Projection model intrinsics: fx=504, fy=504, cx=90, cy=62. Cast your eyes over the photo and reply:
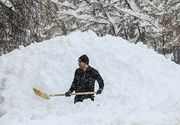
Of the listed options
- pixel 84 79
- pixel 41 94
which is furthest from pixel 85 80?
pixel 41 94

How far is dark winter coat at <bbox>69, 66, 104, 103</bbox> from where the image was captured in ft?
34.1

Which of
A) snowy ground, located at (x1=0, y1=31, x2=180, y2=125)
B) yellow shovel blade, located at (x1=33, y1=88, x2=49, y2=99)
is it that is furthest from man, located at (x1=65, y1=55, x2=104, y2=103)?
yellow shovel blade, located at (x1=33, y1=88, x2=49, y2=99)

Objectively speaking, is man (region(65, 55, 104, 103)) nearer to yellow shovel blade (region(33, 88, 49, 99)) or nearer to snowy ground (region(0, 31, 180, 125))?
snowy ground (region(0, 31, 180, 125))

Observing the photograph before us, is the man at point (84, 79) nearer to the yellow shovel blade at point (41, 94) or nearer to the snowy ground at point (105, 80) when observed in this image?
the snowy ground at point (105, 80)

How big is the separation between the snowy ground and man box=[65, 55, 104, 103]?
0.91ft

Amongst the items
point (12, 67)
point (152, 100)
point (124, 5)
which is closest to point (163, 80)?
point (152, 100)

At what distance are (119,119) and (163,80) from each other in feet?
15.1

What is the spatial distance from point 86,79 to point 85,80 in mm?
34

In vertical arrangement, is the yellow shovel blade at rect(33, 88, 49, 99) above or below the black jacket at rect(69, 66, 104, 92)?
below

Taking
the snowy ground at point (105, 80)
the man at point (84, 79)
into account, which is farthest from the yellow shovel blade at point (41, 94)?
the man at point (84, 79)

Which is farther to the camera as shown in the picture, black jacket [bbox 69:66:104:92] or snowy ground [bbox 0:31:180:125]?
black jacket [bbox 69:66:104:92]

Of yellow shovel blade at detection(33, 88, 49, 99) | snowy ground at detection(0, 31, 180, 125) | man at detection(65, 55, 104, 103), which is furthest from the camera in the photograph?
yellow shovel blade at detection(33, 88, 49, 99)

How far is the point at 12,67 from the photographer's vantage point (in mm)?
12727

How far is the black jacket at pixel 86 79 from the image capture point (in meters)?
10.4
